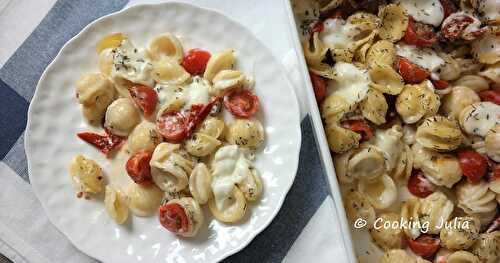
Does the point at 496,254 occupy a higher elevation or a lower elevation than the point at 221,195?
lower

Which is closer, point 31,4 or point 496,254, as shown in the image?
point 496,254

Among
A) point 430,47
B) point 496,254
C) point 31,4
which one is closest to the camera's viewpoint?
point 496,254

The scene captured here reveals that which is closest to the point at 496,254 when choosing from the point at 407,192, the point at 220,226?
the point at 407,192

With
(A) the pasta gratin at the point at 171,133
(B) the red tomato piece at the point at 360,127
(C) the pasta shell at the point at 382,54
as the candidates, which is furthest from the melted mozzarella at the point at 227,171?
(C) the pasta shell at the point at 382,54

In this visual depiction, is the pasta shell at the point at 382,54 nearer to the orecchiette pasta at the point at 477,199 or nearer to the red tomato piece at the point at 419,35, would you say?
the red tomato piece at the point at 419,35

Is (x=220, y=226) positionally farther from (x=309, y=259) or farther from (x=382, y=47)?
(x=382, y=47)

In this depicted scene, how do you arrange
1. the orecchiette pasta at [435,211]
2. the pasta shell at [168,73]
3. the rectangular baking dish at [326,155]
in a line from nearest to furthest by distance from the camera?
1. the rectangular baking dish at [326,155]
2. the orecchiette pasta at [435,211]
3. the pasta shell at [168,73]
